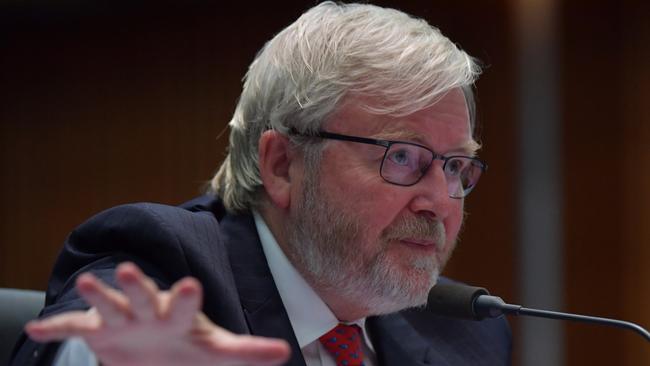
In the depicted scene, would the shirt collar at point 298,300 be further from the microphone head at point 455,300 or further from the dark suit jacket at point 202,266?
the microphone head at point 455,300

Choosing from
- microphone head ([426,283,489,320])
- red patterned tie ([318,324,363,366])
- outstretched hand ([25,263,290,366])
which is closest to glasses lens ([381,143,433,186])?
microphone head ([426,283,489,320])

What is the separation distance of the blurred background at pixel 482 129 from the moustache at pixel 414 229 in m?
1.36

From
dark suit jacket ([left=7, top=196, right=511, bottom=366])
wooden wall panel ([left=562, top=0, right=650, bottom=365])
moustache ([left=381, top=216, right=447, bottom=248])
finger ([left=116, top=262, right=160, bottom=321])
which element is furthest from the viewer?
wooden wall panel ([left=562, top=0, right=650, bottom=365])

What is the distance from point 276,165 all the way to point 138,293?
3.64ft

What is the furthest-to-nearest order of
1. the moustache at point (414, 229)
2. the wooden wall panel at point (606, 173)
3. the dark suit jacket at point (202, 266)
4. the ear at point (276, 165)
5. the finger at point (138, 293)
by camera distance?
1. the wooden wall panel at point (606, 173)
2. the ear at point (276, 165)
3. the moustache at point (414, 229)
4. the dark suit jacket at point (202, 266)
5. the finger at point (138, 293)

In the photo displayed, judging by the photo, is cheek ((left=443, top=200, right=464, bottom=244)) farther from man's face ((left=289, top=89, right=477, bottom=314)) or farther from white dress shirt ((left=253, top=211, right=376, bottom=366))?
white dress shirt ((left=253, top=211, right=376, bottom=366))

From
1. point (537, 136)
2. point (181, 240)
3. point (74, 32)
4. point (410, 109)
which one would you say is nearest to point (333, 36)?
point (410, 109)

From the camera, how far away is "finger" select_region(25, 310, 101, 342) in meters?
0.93

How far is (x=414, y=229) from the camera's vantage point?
1897 millimetres

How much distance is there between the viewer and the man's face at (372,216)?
74.5 inches

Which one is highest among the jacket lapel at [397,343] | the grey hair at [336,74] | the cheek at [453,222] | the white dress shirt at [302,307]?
the grey hair at [336,74]

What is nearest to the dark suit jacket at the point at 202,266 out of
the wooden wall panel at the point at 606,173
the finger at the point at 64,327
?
the finger at the point at 64,327

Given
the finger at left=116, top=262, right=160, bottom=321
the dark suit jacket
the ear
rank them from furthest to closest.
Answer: the ear, the dark suit jacket, the finger at left=116, top=262, right=160, bottom=321

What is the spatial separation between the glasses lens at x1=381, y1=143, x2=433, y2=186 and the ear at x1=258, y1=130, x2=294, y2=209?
8.3 inches
